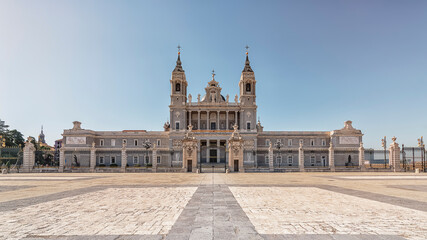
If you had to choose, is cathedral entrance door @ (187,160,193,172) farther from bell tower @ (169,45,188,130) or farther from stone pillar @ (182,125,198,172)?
bell tower @ (169,45,188,130)

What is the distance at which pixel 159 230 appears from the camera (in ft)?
21.3

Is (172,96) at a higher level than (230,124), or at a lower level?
higher

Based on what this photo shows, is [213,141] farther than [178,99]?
No

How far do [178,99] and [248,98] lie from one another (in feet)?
58.5

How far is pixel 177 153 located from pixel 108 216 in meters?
57.5

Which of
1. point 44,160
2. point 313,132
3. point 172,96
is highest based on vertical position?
point 172,96

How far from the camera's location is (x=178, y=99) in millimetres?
69750

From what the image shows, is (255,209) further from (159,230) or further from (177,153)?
(177,153)

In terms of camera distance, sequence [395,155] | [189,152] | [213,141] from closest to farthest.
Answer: [189,152] < [395,155] < [213,141]

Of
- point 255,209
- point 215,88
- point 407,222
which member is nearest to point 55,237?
point 255,209

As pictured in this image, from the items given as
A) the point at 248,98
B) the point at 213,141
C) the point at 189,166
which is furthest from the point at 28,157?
the point at 248,98

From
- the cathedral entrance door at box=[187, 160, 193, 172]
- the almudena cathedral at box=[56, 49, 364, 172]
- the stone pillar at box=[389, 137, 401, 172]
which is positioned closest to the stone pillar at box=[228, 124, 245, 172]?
→ the cathedral entrance door at box=[187, 160, 193, 172]

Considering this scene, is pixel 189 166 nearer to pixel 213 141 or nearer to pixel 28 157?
pixel 28 157

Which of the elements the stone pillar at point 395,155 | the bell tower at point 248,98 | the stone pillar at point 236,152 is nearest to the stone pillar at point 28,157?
the stone pillar at point 236,152
